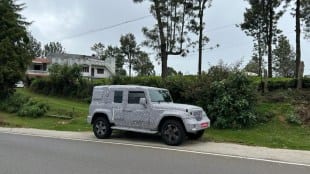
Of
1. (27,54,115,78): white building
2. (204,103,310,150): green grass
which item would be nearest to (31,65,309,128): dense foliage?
(204,103,310,150): green grass

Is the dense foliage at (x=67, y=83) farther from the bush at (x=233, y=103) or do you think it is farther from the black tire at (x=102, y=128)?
the bush at (x=233, y=103)

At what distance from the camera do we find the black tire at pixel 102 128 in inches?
641

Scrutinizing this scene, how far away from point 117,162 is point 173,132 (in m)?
4.09

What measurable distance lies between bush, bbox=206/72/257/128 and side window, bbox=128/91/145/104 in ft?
12.7

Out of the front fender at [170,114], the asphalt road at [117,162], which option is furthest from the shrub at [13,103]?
the front fender at [170,114]

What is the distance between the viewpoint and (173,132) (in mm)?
14508

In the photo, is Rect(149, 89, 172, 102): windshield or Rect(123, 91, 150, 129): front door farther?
Rect(149, 89, 172, 102): windshield

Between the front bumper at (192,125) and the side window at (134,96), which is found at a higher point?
the side window at (134,96)

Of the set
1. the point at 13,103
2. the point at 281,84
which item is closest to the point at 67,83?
the point at 13,103

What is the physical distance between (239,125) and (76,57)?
7560 centimetres

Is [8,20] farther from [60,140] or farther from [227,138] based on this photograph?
[227,138]

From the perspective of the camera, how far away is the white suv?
14.4m

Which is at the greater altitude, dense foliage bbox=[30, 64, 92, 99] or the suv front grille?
dense foliage bbox=[30, 64, 92, 99]

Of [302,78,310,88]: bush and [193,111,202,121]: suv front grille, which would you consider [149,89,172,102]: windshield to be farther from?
[302,78,310,88]: bush
